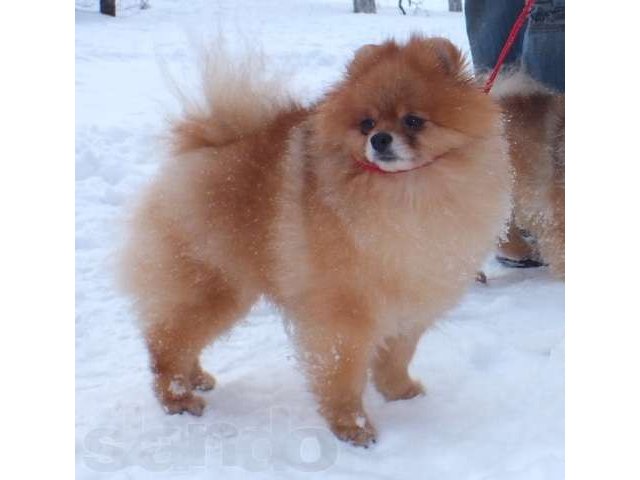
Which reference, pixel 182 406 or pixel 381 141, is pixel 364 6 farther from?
pixel 182 406

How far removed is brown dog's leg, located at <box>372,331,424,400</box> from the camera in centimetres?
209

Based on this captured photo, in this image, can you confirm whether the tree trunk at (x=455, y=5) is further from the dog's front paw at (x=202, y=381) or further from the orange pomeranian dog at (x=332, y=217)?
the dog's front paw at (x=202, y=381)

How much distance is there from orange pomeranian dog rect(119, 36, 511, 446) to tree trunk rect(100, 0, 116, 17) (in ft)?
0.96

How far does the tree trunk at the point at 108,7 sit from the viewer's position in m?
1.85

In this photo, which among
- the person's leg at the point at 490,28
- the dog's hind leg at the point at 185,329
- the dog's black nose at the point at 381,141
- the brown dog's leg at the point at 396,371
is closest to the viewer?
the dog's black nose at the point at 381,141

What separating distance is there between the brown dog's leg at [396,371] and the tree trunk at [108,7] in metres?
1.24

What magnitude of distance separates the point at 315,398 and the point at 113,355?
0.70 m

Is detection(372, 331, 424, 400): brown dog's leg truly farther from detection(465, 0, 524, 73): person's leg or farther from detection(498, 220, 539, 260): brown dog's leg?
detection(465, 0, 524, 73): person's leg

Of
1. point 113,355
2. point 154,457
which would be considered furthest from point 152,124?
point 154,457

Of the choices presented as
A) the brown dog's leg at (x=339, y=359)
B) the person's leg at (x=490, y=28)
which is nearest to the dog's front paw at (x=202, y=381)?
the brown dog's leg at (x=339, y=359)

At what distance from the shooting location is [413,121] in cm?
166
